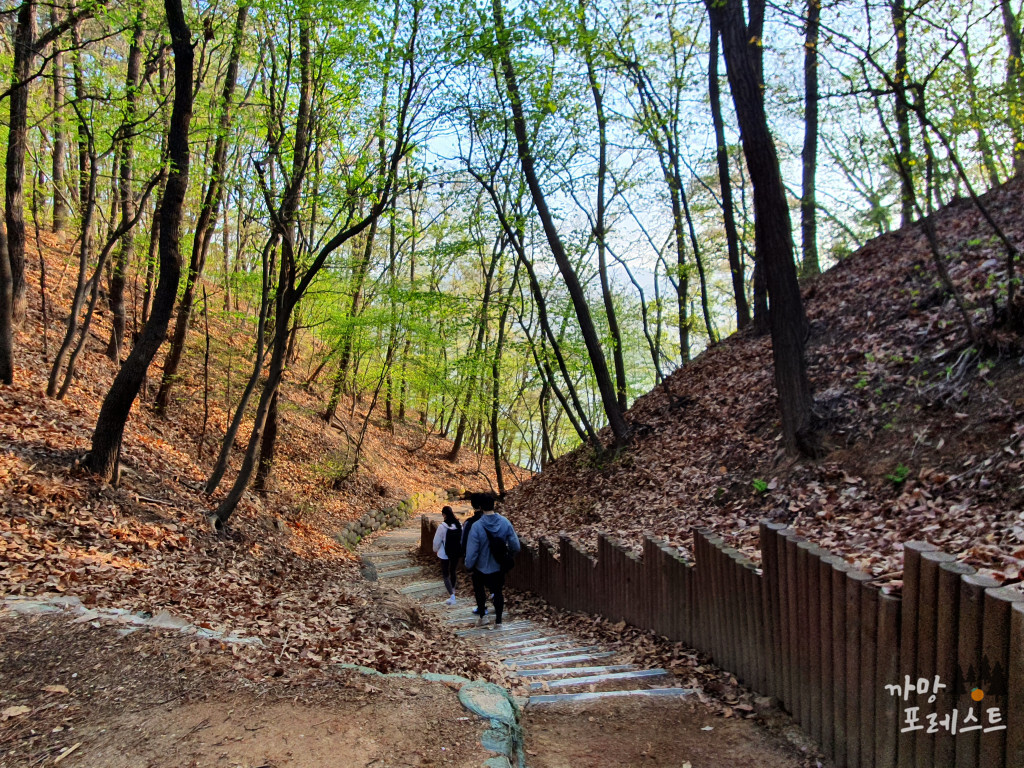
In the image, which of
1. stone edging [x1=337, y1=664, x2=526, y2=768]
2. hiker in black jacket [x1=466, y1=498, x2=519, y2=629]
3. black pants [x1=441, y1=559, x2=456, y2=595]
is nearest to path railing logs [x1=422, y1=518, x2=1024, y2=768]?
stone edging [x1=337, y1=664, x2=526, y2=768]

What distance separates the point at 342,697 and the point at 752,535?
15.0ft

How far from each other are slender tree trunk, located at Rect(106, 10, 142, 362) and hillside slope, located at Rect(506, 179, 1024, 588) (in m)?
9.32

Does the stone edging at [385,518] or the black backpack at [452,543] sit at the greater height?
the black backpack at [452,543]

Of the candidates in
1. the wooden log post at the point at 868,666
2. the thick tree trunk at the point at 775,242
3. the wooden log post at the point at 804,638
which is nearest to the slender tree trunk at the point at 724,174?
the thick tree trunk at the point at 775,242

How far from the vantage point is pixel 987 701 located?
9.12 ft

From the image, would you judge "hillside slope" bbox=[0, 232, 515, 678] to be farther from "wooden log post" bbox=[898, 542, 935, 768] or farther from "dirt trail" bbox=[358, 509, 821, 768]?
"wooden log post" bbox=[898, 542, 935, 768]

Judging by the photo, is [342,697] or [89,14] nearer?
[342,697]

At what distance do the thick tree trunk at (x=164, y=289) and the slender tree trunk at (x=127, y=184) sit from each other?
1127 millimetres

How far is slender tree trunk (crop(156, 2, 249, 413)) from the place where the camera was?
10383mm

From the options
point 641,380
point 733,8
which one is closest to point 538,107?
point 733,8

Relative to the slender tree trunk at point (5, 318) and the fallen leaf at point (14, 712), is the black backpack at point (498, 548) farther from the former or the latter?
the slender tree trunk at point (5, 318)

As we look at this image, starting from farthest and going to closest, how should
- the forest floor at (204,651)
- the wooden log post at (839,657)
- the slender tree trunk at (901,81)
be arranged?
the slender tree trunk at (901,81) < the wooden log post at (839,657) < the forest floor at (204,651)

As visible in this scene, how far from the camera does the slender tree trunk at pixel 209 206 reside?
10383 mm

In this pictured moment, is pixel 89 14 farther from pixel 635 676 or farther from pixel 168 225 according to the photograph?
pixel 635 676
